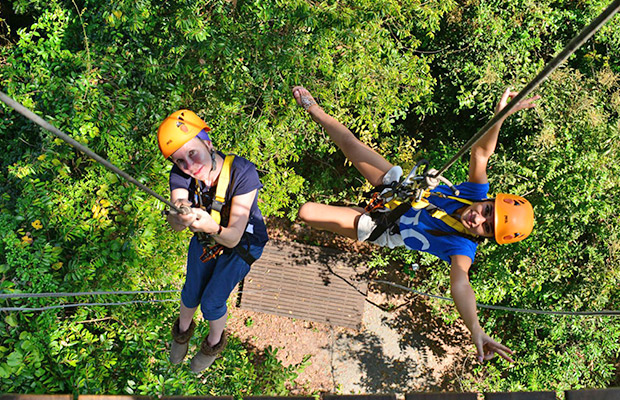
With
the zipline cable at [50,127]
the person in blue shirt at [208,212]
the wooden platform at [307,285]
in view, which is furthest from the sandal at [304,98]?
the wooden platform at [307,285]

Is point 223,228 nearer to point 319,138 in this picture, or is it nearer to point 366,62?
point 366,62

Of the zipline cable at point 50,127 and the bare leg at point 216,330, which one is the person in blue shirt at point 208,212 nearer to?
the bare leg at point 216,330

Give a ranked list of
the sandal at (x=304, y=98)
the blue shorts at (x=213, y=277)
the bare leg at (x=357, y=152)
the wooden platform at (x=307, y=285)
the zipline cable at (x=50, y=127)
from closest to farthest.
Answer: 1. the zipline cable at (x=50, y=127)
2. the blue shorts at (x=213, y=277)
3. the bare leg at (x=357, y=152)
4. the sandal at (x=304, y=98)
5. the wooden platform at (x=307, y=285)

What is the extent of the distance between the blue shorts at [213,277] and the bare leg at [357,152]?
0.97m

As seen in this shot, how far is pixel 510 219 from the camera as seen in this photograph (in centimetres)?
266

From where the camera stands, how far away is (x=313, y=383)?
5.86 m

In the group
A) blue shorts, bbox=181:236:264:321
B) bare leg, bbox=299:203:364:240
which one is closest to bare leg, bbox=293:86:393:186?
bare leg, bbox=299:203:364:240

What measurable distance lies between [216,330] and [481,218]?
7.13 feet

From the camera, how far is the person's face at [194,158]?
2.59 meters

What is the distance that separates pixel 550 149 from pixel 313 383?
400 cm

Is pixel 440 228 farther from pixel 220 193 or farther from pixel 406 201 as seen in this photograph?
pixel 220 193

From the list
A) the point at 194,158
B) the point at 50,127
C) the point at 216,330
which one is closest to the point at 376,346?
the point at 216,330

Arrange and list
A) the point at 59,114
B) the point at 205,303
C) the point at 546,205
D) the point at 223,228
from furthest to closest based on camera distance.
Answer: the point at 546,205
the point at 59,114
the point at 205,303
the point at 223,228

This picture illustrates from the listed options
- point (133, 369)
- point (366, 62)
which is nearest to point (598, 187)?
point (366, 62)
